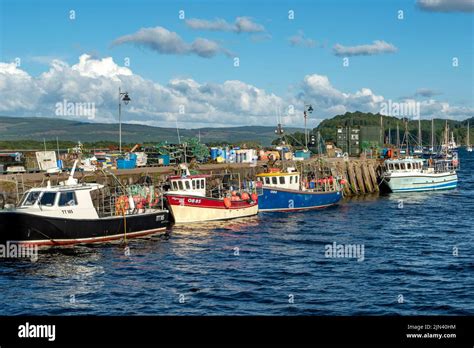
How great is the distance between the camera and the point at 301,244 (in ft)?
121

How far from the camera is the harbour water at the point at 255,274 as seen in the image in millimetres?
22750

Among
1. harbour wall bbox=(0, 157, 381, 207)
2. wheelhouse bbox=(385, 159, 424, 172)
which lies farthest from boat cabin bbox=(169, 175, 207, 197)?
wheelhouse bbox=(385, 159, 424, 172)

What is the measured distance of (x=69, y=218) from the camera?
3350 cm

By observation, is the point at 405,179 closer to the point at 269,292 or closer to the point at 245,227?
the point at 245,227

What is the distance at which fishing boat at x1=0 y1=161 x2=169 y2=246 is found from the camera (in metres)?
32.2

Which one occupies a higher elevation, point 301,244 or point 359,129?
point 359,129

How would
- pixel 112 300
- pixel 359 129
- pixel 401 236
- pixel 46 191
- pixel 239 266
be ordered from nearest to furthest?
pixel 112 300, pixel 239 266, pixel 46 191, pixel 401 236, pixel 359 129

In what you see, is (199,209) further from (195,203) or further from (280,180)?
(280,180)

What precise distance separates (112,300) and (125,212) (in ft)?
47.9

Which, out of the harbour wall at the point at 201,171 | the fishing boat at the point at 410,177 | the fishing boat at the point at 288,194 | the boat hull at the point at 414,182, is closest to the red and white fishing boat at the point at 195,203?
the harbour wall at the point at 201,171

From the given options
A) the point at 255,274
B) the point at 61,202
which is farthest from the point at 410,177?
the point at 61,202

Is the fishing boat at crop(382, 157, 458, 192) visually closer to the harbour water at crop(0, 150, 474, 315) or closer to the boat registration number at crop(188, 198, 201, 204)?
the harbour water at crop(0, 150, 474, 315)
